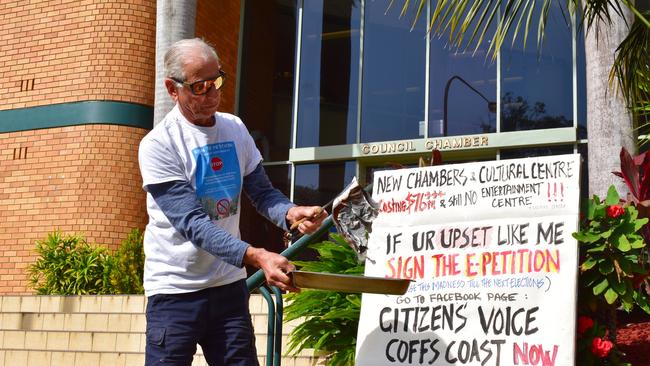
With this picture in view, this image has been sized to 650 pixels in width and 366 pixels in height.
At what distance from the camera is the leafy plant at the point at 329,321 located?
5645mm

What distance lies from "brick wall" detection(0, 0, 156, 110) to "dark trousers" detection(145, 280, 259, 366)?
983cm

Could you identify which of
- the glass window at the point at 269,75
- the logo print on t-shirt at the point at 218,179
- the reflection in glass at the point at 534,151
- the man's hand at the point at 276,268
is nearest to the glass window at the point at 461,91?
the reflection in glass at the point at 534,151

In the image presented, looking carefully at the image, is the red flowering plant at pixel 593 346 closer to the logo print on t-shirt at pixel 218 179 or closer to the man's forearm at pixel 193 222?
the logo print on t-shirt at pixel 218 179

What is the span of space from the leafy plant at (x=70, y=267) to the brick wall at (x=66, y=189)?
0.38 meters

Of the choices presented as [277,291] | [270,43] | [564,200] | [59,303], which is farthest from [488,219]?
[270,43]

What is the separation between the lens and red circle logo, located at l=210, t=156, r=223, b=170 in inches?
132

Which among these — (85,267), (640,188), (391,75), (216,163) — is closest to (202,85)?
(216,163)

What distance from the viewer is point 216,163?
3.38 m

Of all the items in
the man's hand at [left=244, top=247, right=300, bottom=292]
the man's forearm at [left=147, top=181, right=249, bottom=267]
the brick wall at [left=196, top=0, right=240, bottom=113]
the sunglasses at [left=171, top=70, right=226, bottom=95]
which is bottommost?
the man's hand at [left=244, top=247, right=300, bottom=292]

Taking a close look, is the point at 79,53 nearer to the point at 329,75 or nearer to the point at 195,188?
the point at 329,75

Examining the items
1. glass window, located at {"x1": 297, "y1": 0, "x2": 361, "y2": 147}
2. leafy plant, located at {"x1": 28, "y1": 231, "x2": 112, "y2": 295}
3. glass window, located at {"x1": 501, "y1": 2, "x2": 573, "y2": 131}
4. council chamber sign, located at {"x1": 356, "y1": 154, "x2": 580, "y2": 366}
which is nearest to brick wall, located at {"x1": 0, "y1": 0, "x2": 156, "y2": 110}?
leafy plant, located at {"x1": 28, "y1": 231, "x2": 112, "y2": 295}

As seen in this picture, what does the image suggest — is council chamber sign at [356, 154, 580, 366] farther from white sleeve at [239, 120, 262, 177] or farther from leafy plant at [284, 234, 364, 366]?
white sleeve at [239, 120, 262, 177]

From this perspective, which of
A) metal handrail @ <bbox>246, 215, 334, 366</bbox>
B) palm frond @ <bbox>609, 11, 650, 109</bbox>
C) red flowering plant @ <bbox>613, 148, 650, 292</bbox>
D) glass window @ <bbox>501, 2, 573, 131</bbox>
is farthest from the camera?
glass window @ <bbox>501, 2, 573, 131</bbox>

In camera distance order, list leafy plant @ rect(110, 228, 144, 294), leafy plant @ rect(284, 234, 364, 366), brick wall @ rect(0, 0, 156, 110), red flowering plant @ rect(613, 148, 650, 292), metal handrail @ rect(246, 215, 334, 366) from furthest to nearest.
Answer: brick wall @ rect(0, 0, 156, 110)
leafy plant @ rect(110, 228, 144, 294)
leafy plant @ rect(284, 234, 364, 366)
red flowering plant @ rect(613, 148, 650, 292)
metal handrail @ rect(246, 215, 334, 366)
